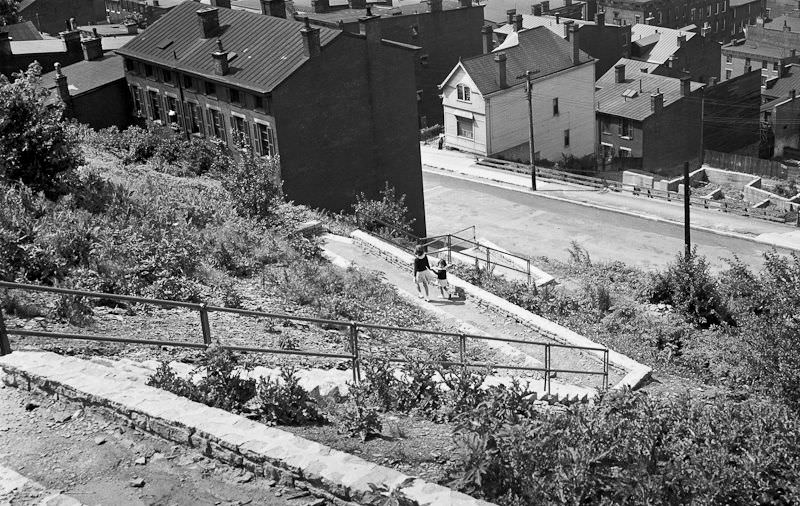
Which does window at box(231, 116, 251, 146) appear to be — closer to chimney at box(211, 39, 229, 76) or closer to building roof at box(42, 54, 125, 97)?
chimney at box(211, 39, 229, 76)

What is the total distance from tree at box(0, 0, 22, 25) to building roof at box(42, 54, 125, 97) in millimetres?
32109

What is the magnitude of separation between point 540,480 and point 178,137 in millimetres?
33737

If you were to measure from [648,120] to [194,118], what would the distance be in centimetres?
3778

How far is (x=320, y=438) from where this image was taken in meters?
11.1

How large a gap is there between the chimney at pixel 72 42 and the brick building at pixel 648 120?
3723 centimetres

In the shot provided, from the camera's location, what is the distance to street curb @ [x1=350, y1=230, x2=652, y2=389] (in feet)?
66.2

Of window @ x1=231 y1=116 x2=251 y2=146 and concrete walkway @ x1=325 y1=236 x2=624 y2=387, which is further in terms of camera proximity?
window @ x1=231 y1=116 x2=251 y2=146

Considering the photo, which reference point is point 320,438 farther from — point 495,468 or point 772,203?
point 772,203

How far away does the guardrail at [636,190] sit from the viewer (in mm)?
51438

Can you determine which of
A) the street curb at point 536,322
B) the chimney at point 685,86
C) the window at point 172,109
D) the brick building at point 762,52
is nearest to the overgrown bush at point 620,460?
the street curb at point 536,322

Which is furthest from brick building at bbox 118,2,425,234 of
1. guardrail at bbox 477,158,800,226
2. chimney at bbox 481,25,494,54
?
chimney at bbox 481,25,494,54

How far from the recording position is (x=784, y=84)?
8088 centimetres

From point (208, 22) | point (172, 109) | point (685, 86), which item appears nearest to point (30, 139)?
point (208, 22)

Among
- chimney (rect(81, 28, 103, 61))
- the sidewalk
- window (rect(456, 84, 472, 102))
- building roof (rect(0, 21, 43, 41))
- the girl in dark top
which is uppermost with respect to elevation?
chimney (rect(81, 28, 103, 61))
